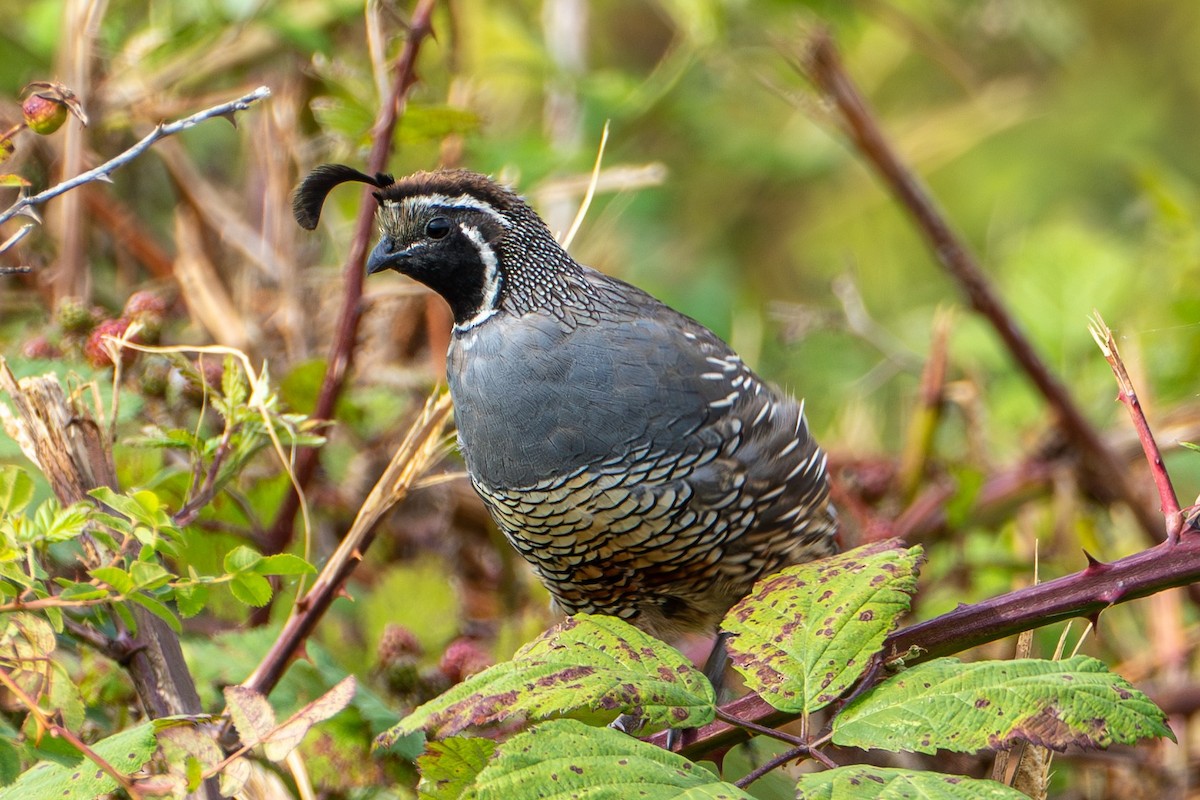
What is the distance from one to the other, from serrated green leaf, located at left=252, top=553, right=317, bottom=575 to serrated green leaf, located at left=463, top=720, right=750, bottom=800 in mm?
451

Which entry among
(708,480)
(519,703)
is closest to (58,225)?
(708,480)

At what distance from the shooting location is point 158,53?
329 centimetres

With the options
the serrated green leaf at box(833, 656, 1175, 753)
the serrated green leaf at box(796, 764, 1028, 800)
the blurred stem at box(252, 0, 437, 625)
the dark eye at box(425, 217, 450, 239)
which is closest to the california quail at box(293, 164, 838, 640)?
the dark eye at box(425, 217, 450, 239)

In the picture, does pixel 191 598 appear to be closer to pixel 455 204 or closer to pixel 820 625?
pixel 820 625

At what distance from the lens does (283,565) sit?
1.86 m

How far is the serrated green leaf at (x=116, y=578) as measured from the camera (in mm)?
1686

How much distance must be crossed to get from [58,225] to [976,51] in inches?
165

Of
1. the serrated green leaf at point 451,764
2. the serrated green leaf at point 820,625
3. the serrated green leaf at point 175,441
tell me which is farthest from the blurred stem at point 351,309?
the serrated green leaf at point 820,625

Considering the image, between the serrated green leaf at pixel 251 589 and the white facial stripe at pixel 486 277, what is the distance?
0.89 meters

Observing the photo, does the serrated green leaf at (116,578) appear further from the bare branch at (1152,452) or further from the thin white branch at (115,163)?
the bare branch at (1152,452)

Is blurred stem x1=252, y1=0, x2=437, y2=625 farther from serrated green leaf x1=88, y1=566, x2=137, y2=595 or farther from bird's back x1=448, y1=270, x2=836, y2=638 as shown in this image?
serrated green leaf x1=88, y1=566, x2=137, y2=595

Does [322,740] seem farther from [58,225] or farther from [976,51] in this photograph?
[976,51]

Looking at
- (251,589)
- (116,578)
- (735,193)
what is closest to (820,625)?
(251,589)

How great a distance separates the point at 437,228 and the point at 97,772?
121cm
